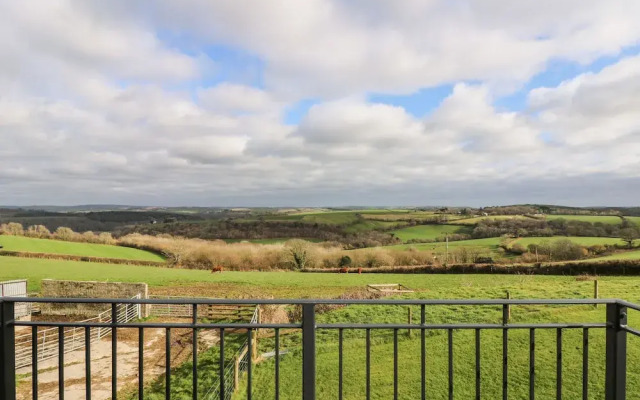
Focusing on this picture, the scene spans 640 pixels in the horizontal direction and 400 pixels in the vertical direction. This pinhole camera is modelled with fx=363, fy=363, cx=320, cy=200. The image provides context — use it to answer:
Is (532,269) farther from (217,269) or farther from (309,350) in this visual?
(309,350)

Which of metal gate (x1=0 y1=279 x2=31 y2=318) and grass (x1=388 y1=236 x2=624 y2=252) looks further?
grass (x1=388 y1=236 x2=624 y2=252)

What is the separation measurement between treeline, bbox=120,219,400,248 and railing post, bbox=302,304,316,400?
4215cm

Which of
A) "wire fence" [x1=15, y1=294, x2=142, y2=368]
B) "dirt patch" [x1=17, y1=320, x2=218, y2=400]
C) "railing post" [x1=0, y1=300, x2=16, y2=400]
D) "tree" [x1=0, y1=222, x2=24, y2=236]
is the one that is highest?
"railing post" [x1=0, y1=300, x2=16, y2=400]

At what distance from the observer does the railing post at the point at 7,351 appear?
2.38m

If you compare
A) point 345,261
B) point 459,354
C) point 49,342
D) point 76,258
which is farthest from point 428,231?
point 49,342

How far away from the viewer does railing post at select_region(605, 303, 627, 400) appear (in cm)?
227

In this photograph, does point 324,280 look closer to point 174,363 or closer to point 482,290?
point 482,290

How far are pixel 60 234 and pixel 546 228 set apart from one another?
191ft

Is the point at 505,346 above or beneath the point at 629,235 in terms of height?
above

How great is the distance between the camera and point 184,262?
4022 centimetres

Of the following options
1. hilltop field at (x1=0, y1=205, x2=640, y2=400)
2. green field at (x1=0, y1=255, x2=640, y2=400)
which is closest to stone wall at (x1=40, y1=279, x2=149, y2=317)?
hilltop field at (x1=0, y1=205, x2=640, y2=400)

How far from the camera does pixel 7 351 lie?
242cm

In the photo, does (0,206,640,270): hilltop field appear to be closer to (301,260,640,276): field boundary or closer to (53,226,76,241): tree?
(53,226,76,241): tree

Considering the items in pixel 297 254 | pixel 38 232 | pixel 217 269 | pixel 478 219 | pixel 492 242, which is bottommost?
pixel 217 269
